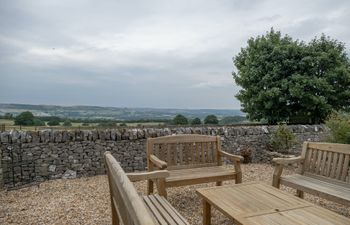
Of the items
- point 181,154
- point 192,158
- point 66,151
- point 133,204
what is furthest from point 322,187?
point 66,151

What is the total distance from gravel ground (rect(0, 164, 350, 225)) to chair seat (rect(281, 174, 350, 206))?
67 cm

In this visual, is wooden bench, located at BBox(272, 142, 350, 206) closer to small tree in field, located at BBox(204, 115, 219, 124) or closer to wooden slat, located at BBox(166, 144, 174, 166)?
wooden slat, located at BBox(166, 144, 174, 166)

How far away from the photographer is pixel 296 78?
11.0 meters

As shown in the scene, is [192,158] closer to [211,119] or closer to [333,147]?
[333,147]

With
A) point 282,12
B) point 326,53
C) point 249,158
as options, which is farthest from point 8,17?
point 326,53

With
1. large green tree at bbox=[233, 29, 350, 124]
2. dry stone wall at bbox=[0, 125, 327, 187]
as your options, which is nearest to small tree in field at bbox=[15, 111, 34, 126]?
dry stone wall at bbox=[0, 125, 327, 187]

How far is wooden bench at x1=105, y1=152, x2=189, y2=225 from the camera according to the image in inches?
51.9

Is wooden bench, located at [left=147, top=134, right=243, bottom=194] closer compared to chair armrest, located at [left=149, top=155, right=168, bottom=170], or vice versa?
chair armrest, located at [left=149, top=155, right=168, bottom=170]

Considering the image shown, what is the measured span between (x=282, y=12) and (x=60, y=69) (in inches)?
359

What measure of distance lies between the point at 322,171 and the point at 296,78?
7.75 m

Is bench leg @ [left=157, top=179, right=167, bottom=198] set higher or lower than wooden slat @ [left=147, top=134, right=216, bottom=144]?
lower

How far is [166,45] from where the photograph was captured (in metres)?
11.5

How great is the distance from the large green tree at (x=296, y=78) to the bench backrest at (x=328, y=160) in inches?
279

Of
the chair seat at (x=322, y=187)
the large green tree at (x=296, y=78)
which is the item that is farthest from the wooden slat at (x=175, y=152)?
the large green tree at (x=296, y=78)
